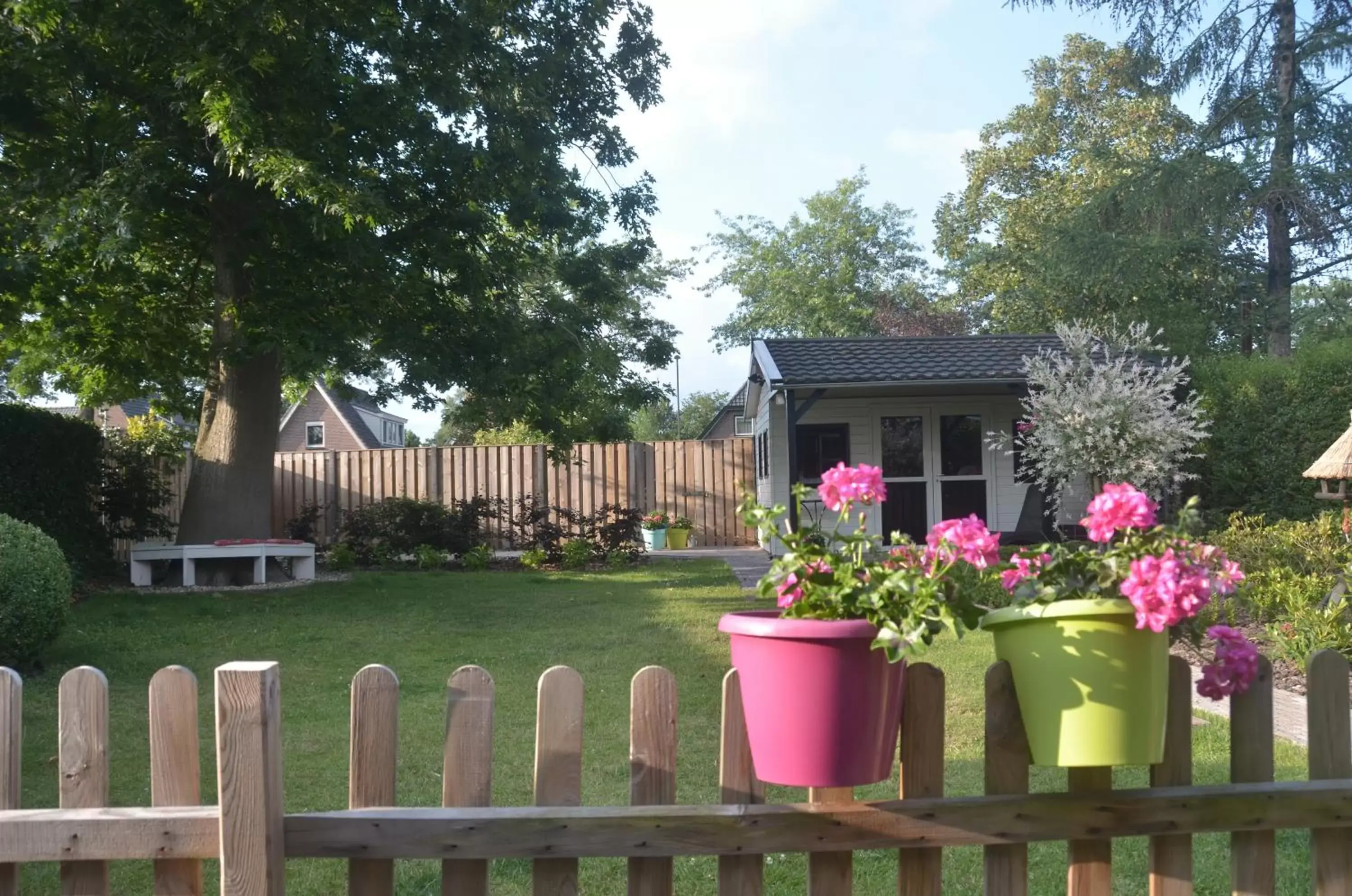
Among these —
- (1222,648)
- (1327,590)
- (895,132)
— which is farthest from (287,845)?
(895,132)

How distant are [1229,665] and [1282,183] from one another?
19.5 metres

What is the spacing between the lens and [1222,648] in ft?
6.41

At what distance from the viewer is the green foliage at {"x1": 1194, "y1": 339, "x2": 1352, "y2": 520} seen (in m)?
14.0

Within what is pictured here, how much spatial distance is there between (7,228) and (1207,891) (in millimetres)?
11203

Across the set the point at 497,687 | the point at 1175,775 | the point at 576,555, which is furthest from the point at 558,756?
the point at 576,555

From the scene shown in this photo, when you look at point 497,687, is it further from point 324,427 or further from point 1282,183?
point 324,427

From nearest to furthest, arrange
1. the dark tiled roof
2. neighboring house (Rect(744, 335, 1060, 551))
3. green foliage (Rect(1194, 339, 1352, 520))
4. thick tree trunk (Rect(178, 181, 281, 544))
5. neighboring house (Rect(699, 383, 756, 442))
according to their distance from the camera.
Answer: thick tree trunk (Rect(178, 181, 281, 544)), green foliage (Rect(1194, 339, 1352, 520)), the dark tiled roof, neighboring house (Rect(744, 335, 1060, 551)), neighboring house (Rect(699, 383, 756, 442))

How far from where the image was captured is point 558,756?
1.97 meters

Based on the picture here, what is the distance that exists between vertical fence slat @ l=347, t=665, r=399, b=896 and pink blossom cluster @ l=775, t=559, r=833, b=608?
0.71 metres

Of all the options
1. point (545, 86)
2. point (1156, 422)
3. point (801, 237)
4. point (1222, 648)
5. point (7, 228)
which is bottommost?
point (1222, 648)

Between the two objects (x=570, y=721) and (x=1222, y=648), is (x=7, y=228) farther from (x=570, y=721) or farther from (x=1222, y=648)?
(x=1222, y=648)

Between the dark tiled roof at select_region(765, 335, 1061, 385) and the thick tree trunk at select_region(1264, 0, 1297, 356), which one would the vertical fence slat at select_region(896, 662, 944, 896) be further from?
the thick tree trunk at select_region(1264, 0, 1297, 356)

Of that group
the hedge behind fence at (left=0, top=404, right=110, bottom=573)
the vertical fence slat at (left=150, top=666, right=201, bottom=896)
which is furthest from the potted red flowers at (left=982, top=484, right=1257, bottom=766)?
the hedge behind fence at (left=0, top=404, right=110, bottom=573)

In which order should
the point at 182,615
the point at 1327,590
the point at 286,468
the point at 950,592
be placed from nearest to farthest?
the point at 950,592 → the point at 1327,590 → the point at 182,615 → the point at 286,468
